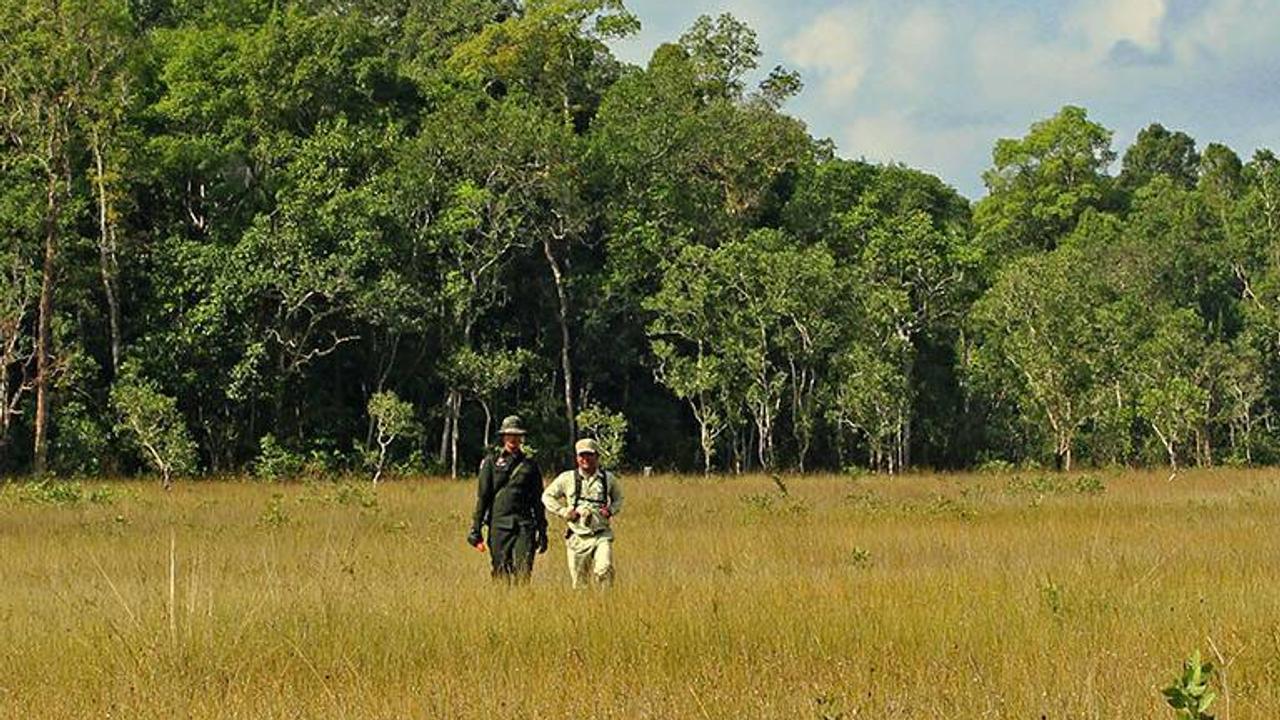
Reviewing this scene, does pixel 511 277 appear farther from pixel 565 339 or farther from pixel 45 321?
pixel 45 321

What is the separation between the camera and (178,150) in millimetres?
38156

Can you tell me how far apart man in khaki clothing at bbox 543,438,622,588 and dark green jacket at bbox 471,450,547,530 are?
0.49ft

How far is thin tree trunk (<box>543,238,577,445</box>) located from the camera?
44.9 m

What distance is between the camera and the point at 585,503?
11742mm

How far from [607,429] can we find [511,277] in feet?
21.6

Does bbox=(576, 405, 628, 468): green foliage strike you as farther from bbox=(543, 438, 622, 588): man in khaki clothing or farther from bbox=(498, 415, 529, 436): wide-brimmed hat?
bbox=(498, 415, 529, 436): wide-brimmed hat

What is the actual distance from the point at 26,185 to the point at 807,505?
68.3ft

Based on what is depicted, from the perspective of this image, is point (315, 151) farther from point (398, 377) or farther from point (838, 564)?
point (838, 564)

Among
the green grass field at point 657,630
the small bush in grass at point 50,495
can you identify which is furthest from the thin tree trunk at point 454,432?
the green grass field at point 657,630

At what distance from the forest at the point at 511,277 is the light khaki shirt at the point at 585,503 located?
79.5ft

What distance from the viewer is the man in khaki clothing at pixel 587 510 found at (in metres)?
11.7

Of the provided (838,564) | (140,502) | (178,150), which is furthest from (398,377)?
(838,564)

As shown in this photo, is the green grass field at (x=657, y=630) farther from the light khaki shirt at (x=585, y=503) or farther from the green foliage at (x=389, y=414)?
the green foliage at (x=389, y=414)

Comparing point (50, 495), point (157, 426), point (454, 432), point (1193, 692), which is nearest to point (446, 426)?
point (454, 432)
